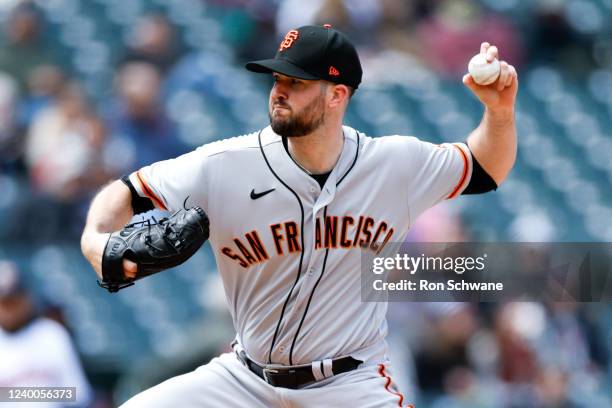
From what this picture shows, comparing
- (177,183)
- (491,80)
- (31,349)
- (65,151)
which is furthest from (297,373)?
(65,151)

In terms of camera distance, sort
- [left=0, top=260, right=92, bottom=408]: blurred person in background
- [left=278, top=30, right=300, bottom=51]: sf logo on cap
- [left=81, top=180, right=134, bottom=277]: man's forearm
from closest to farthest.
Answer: [left=81, top=180, right=134, bottom=277]: man's forearm → [left=278, top=30, right=300, bottom=51]: sf logo on cap → [left=0, top=260, right=92, bottom=408]: blurred person in background

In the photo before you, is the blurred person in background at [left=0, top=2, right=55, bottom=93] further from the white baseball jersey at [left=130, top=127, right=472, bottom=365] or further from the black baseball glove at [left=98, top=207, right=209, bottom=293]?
the black baseball glove at [left=98, top=207, right=209, bottom=293]

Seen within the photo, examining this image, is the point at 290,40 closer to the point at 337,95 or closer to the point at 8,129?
the point at 337,95

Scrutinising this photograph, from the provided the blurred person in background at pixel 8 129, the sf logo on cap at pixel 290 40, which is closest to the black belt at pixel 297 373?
the sf logo on cap at pixel 290 40

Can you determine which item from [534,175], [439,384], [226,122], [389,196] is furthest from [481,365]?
[389,196]

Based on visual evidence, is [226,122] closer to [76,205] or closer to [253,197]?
[76,205]

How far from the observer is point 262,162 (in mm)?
3758

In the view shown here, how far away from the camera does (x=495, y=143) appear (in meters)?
3.92

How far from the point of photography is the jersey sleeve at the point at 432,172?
153 inches

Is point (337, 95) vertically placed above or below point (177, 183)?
above

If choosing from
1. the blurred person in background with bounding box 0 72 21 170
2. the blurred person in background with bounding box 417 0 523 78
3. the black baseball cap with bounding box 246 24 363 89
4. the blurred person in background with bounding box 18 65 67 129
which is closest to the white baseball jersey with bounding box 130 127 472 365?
the black baseball cap with bounding box 246 24 363 89

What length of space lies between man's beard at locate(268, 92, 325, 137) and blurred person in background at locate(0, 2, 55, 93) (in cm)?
489

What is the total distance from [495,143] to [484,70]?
12.3 inches

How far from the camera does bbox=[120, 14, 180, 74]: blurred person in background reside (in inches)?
324
